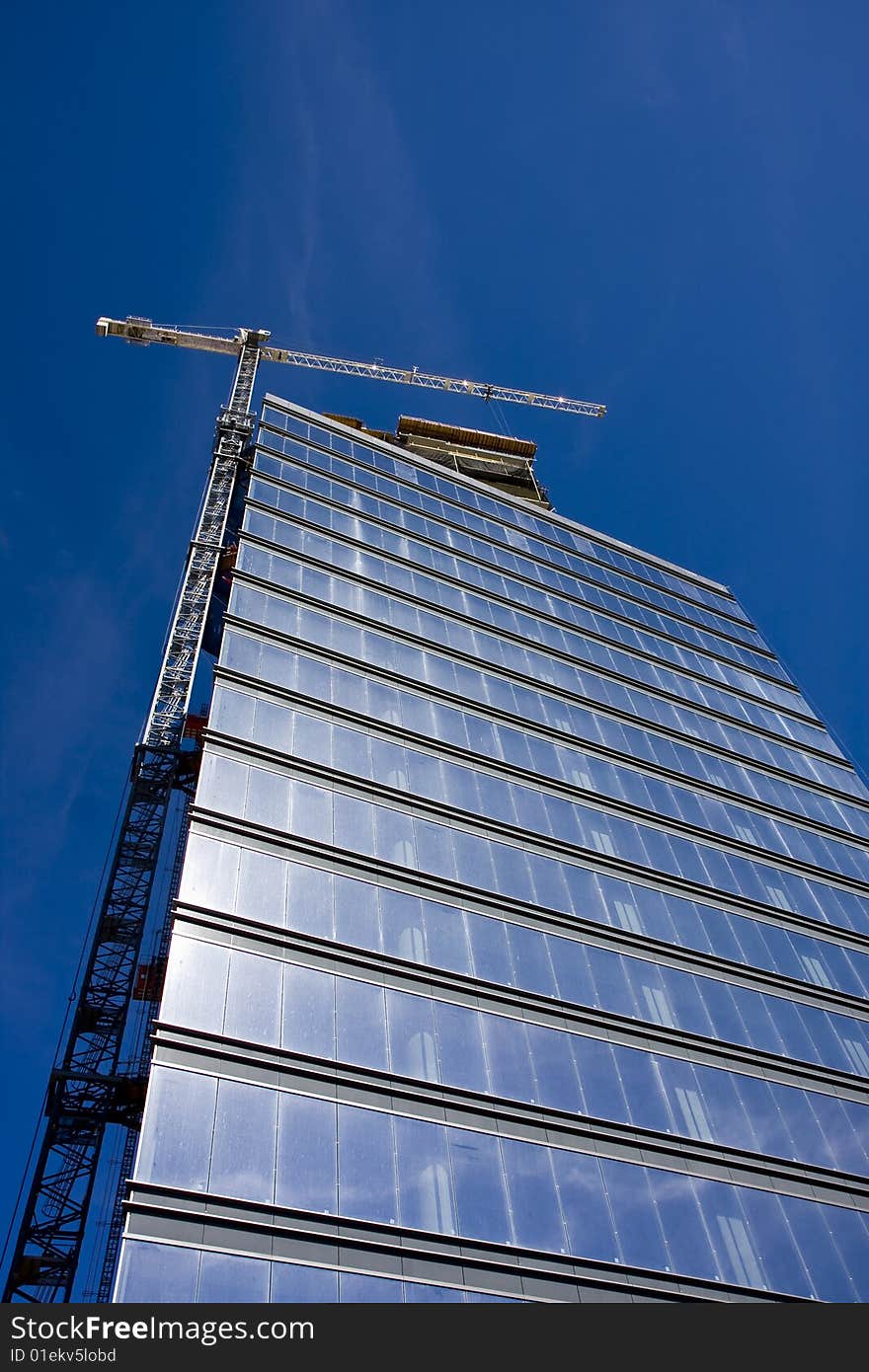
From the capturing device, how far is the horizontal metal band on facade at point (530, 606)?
40500 millimetres

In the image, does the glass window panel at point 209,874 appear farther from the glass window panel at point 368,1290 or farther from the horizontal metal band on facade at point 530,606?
the horizontal metal band on facade at point 530,606

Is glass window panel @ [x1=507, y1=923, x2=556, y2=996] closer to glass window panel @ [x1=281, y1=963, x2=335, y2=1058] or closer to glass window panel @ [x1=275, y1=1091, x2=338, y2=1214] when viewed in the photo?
glass window panel @ [x1=281, y1=963, x2=335, y2=1058]

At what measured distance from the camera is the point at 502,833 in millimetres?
31344

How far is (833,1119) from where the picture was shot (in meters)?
28.5

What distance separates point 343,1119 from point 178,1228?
4015mm

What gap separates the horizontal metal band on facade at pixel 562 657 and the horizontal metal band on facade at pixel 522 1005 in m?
14.8

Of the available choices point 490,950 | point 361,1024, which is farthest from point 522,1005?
point 361,1024

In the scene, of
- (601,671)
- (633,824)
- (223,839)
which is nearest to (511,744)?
(633,824)

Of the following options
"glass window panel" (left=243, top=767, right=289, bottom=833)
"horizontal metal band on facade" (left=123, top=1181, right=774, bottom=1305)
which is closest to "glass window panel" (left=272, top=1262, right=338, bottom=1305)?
"horizontal metal band on facade" (left=123, top=1181, right=774, bottom=1305)

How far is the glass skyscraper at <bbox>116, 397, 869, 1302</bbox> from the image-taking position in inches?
777

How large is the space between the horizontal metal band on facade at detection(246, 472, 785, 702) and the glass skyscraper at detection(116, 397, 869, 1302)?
236 millimetres

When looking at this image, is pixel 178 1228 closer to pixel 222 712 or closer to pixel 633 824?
pixel 222 712

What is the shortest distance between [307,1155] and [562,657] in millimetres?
26236

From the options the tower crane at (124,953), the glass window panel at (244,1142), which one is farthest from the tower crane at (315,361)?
the glass window panel at (244,1142)
